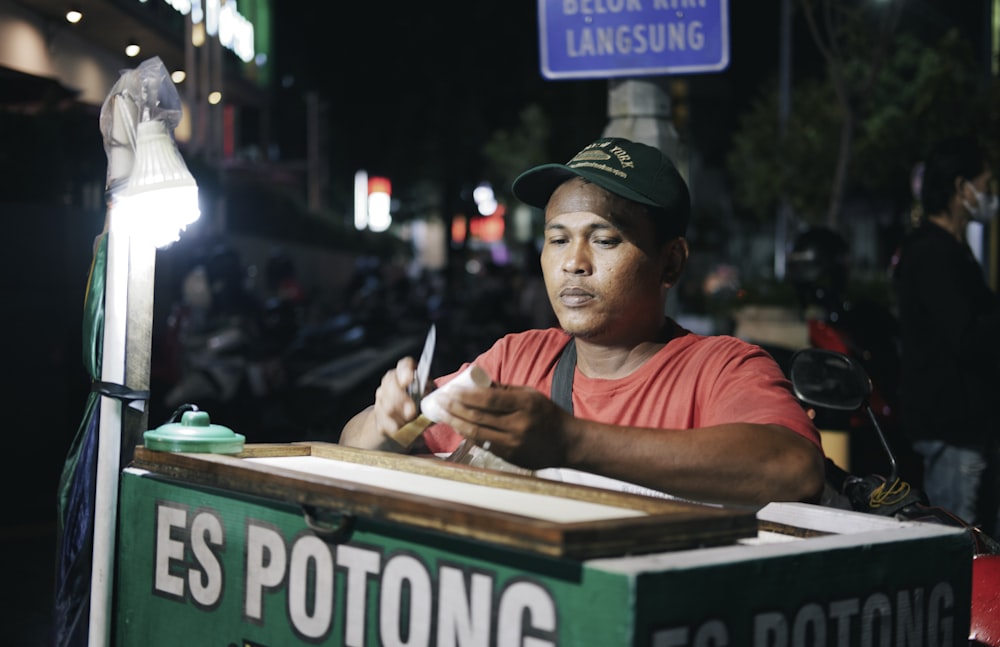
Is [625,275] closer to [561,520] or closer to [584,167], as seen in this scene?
[584,167]

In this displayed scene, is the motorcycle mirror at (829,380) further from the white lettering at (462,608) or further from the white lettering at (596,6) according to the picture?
the white lettering at (596,6)

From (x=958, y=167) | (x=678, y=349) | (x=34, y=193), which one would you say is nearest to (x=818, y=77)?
(x=34, y=193)

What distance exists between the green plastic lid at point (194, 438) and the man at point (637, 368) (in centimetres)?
33

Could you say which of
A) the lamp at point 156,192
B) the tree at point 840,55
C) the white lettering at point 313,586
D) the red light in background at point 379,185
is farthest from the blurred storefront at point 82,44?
the red light in background at point 379,185

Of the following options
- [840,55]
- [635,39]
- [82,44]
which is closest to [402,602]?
[635,39]

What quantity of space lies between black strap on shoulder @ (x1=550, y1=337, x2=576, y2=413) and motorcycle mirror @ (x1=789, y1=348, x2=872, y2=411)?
2.35 ft

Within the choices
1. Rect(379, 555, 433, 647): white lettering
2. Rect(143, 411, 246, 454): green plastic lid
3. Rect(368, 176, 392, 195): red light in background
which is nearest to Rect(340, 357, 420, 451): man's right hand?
Rect(143, 411, 246, 454): green plastic lid

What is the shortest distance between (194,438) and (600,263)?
98 cm

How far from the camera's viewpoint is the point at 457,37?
137ft

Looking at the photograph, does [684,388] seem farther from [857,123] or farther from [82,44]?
[857,123]

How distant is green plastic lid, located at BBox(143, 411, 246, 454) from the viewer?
107 inches

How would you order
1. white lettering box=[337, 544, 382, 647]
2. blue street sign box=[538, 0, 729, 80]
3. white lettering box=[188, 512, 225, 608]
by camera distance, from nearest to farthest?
white lettering box=[337, 544, 382, 647] < white lettering box=[188, 512, 225, 608] < blue street sign box=[538, 0, 729, 80]

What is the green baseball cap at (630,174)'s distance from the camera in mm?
2881

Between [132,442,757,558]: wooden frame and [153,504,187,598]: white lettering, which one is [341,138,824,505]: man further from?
[153,504,187,598]: white lettering
